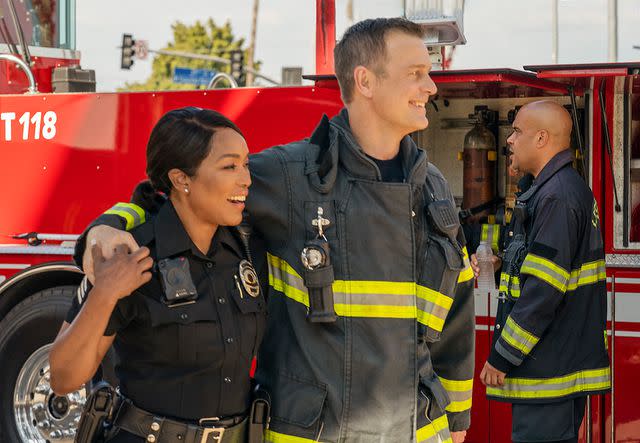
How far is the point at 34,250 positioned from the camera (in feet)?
19.9

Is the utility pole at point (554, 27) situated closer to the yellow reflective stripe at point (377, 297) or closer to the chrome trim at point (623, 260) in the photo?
the chrome trim at point (623, 260)

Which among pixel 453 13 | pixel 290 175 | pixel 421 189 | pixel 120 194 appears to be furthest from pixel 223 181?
pixel 120 194

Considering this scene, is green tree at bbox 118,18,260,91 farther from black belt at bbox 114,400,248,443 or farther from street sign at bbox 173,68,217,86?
black belt at bbox 114,400,248,443

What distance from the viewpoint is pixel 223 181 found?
2836 millimetres

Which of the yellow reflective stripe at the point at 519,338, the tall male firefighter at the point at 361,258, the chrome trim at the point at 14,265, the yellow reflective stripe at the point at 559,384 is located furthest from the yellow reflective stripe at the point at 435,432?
the chrome trim at the point at 14,265

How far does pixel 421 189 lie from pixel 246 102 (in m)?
2.78

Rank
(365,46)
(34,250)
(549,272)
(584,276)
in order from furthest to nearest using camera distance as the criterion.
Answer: (34,250)
(584,276)
(549,272)
(365,46)

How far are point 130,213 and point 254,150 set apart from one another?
2.80 meters

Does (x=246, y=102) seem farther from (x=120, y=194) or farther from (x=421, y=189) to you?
(x=421, y=189)

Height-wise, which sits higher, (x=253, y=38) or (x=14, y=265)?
(x=253, y=38)

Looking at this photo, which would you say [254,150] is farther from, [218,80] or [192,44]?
[192,44]

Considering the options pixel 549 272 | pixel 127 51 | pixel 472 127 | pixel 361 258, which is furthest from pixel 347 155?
pixel 127 51

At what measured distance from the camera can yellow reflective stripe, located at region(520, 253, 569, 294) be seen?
453 cm

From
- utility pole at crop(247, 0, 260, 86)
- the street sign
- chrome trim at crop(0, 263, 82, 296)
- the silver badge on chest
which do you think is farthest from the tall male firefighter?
utility pole at crop(247, 0, 260, 86)
